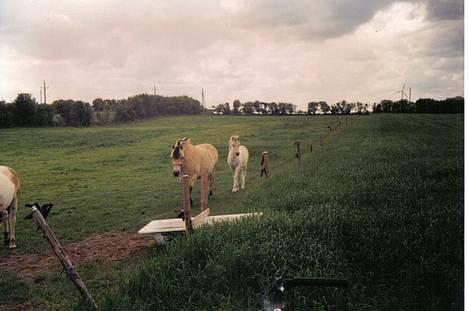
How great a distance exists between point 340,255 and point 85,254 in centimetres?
420

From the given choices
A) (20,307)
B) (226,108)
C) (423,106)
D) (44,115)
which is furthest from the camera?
(226,108)

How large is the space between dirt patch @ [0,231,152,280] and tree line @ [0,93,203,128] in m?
2.55

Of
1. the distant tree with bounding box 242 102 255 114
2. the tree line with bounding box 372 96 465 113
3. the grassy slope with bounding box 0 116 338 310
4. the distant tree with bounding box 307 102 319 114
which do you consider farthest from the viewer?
the distant tree with bounding box 242 102 255 114

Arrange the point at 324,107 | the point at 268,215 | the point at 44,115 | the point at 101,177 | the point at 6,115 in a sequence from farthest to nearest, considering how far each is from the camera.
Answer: the point at 101,177 < the point at 324,107 < the point at 44,115 < the point at 6,115 < the point at 268,215

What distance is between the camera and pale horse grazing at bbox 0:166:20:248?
23.2ft

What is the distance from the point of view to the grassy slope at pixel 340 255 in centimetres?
385

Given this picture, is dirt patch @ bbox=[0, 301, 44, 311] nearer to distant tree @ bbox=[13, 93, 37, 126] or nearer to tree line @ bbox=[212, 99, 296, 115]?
distant tree @ bbox=[13, 93, 37, 126]

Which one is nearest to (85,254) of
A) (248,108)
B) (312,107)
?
(248,108)

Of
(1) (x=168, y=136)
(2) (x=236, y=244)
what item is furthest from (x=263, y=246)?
(1) (x=168, y=136)

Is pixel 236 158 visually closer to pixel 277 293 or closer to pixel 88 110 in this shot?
pixel 88 110

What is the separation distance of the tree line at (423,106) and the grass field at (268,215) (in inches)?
8.1

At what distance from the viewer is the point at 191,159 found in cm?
1054

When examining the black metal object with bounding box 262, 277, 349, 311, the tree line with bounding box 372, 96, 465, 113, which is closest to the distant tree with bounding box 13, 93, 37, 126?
the tree line with bounding box 372, 96, 465, 113

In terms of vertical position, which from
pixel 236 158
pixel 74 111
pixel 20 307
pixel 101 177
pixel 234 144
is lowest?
pixel 20 307
